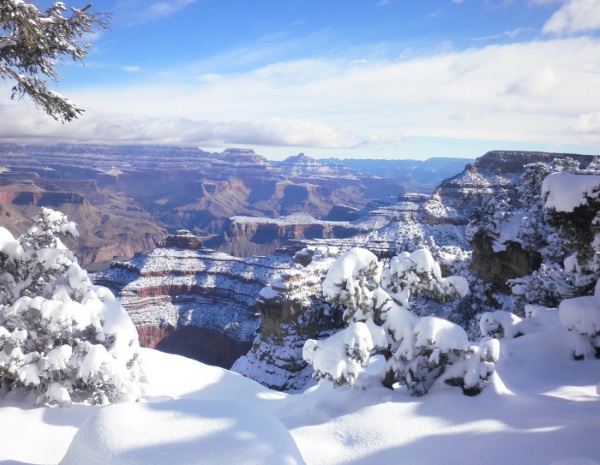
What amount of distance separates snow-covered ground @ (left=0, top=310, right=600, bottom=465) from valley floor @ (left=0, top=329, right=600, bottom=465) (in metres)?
0.02

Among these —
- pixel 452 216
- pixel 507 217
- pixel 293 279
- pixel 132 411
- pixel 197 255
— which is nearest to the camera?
pixel 132 411

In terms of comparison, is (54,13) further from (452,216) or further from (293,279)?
(452,216)

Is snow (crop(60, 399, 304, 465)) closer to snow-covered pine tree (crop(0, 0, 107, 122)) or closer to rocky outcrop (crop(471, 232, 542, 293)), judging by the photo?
snow-covered pine tree (crop(0, 0, 107, 122))

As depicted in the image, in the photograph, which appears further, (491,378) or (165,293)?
(165,293)

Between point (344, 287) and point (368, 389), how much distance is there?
8.85ft

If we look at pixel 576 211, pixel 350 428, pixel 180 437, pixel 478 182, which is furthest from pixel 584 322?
pixel 478 182

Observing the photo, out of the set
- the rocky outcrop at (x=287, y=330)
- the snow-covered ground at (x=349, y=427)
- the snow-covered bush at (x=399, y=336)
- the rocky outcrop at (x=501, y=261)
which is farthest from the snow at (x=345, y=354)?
the rocky outcrop at (x=287, y=330)

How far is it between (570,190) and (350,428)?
645cm

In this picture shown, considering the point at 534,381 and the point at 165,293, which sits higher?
the point at 534,381

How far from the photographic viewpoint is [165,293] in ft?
250

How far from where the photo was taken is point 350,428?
7621 millimetres

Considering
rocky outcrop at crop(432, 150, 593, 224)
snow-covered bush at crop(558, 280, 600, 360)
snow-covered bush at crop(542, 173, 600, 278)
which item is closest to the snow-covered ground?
snow-covered bush at crop(558, 280, 600, 360)

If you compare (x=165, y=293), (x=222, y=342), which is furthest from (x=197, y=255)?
(x=222, y=342)

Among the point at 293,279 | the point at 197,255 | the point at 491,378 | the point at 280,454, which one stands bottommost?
the point at 197,255
